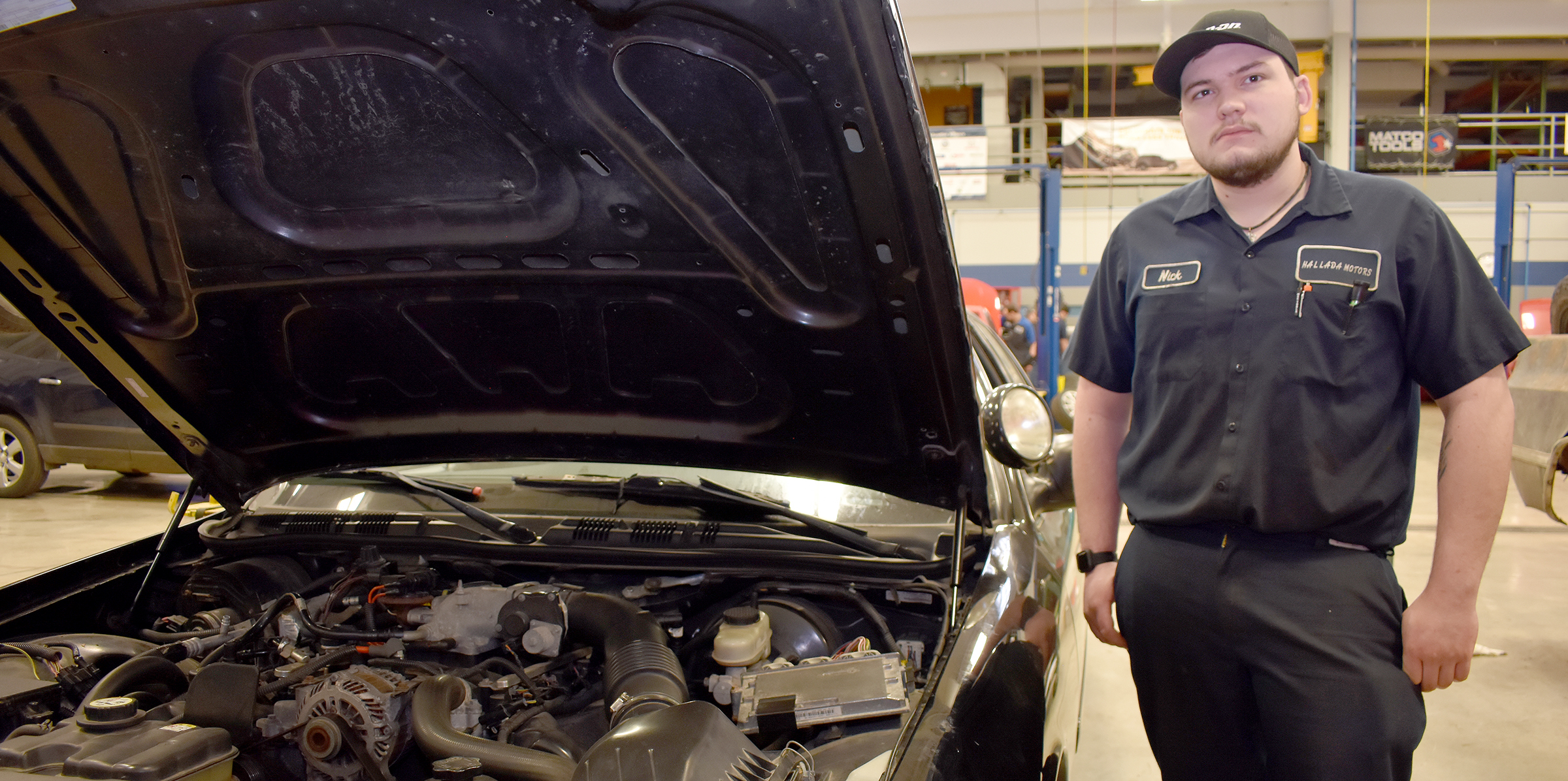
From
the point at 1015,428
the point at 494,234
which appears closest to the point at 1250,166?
the point at 1015,428

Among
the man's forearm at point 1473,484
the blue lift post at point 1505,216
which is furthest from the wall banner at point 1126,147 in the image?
the man's forearm at point 1473,484

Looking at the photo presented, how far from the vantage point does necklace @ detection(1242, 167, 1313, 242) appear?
1665 mm

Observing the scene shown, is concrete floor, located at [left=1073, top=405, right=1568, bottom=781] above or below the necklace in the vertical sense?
below

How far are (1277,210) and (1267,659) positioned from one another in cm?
77

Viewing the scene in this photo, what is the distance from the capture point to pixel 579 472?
7.73ft

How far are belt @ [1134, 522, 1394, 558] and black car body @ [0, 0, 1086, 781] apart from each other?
0.32 meters

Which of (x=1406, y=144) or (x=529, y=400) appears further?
(x=1406, y=144)

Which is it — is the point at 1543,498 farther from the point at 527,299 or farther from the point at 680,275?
the point at 527,299

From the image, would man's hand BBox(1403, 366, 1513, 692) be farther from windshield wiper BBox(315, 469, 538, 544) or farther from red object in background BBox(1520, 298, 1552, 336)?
A: red object in background BBox(1520, 298, 1552, 336)

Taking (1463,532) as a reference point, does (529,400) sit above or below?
above

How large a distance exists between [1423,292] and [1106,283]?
53 centimetres

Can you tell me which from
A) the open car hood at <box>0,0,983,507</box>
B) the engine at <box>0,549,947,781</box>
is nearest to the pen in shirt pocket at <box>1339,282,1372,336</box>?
the open car hood at <box>0,0,983,507</box>

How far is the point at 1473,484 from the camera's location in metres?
1.47

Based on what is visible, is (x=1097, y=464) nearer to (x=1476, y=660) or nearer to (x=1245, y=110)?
(x=1245, y=110)
